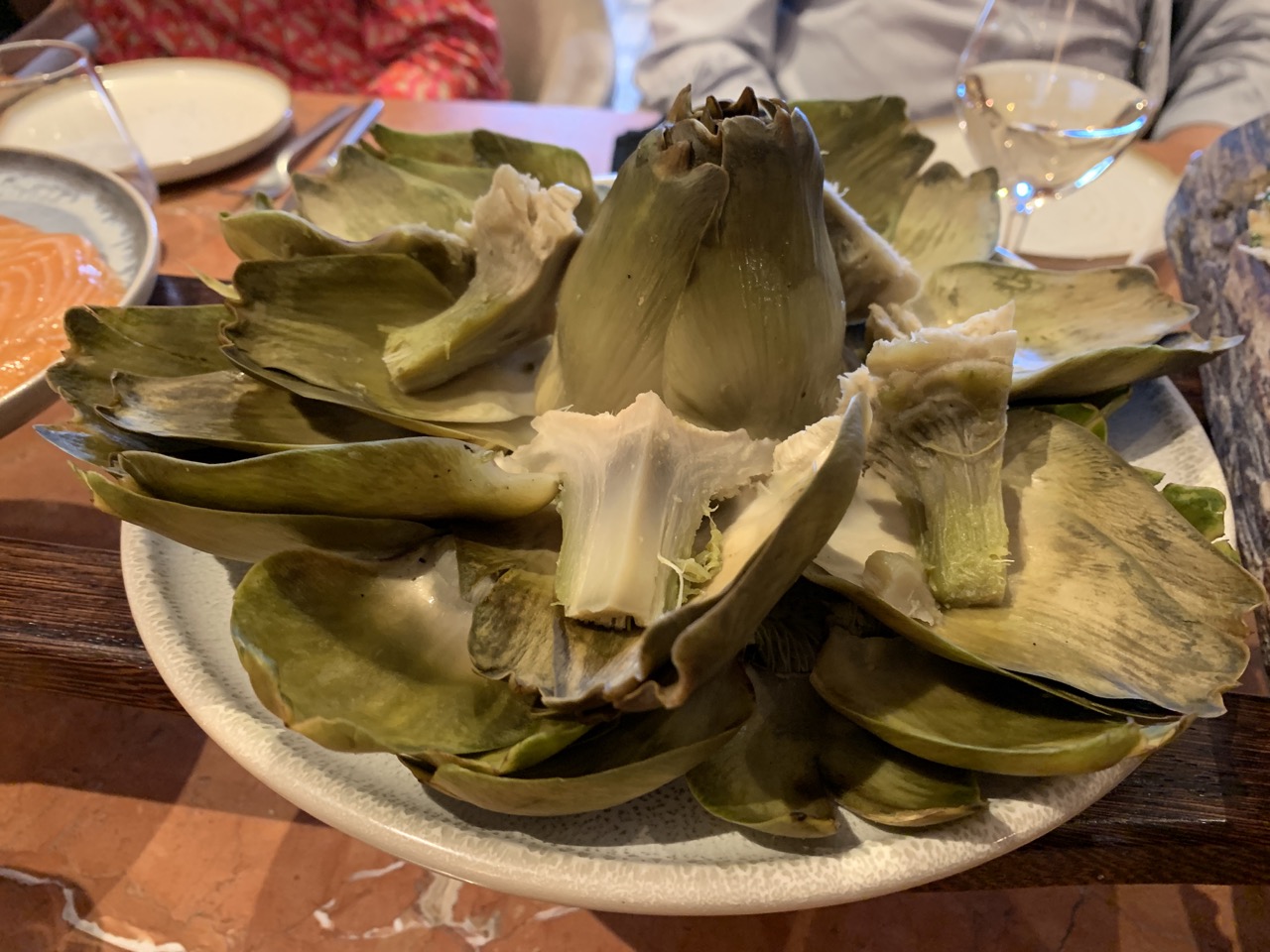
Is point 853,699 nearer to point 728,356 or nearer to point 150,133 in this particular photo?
point 728,356

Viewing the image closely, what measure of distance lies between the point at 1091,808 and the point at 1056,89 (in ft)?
2.31

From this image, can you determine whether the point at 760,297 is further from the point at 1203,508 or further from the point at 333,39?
the point at 333,39

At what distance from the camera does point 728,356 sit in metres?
0.40

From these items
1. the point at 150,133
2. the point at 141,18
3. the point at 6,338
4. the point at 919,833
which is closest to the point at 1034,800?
the point at 919,833

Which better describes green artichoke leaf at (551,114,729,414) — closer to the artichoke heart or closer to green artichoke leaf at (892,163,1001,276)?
the artichoke heart

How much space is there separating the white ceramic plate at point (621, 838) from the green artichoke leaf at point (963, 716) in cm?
3

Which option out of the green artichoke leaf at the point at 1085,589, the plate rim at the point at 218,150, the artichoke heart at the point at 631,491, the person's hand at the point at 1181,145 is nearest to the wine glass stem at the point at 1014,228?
the person's hand at the point at 1181,145

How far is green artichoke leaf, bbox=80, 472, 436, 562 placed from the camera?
0.35m

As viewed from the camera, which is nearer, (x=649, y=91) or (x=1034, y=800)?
(x=1034, y=800)

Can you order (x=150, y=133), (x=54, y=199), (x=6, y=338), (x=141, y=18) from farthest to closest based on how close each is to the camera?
(x=141, y=18), (x=150, y=133), (x=54, y=199), (x=6, y=338)

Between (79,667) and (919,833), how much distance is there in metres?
0.42

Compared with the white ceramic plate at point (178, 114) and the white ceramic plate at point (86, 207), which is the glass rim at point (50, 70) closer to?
the white ceramic plate at point (178, 114)

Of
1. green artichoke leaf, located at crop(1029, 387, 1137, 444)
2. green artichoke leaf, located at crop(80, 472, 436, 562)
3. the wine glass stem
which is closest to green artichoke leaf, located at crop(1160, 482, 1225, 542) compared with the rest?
green artichoke leaf, located at crop(1029, 387, 1137, 444)

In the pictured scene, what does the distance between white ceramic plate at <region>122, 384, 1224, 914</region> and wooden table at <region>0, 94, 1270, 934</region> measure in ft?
0.18
